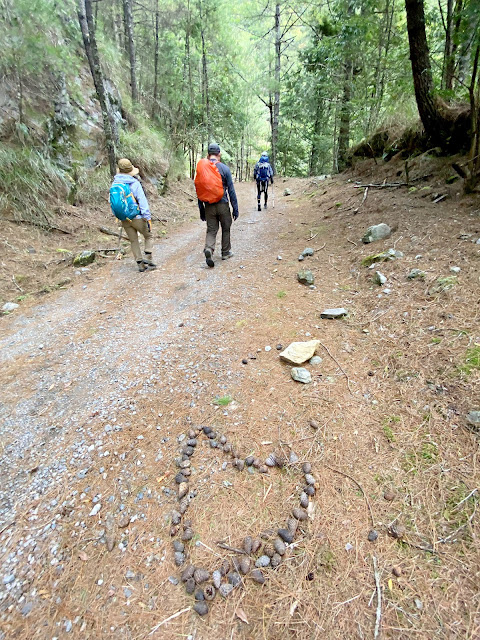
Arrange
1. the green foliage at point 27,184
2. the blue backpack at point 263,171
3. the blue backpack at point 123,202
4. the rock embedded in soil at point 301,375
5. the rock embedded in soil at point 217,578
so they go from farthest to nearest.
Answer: the blue backpack at point 263,171, the green foliage at point 27,184, the blue backpack at point 123,202, the rock embedded in soil at point 301,375, the rock embedded in soil at point 217,578

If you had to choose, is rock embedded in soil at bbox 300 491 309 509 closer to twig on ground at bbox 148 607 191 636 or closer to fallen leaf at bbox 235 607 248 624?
fallen leaf at bbox 235 607 248 624

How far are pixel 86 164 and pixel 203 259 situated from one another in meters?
6.03

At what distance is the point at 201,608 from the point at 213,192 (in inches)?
234

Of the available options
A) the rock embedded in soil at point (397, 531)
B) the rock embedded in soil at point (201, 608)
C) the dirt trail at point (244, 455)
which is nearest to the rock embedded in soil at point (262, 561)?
the dirt trail at point (244, 455)

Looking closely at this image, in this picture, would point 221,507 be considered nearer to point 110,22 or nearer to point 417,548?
point 417,548

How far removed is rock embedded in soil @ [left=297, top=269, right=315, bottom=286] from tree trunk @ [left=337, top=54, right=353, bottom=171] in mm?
8159

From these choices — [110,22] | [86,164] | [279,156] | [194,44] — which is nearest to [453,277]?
[86,164]

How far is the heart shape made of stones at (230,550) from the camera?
1640mm

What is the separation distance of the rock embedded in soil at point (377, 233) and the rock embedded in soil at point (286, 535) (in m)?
5.11

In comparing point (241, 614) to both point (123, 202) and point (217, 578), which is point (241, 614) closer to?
point (217, 578)

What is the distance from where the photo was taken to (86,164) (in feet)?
31.3

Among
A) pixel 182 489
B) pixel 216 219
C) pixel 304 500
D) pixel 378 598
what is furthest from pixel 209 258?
pixel 378 598

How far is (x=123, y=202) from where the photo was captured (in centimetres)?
579

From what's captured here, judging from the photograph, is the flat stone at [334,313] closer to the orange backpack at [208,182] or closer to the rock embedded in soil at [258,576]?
the rock embedded in soil at [258,576]
